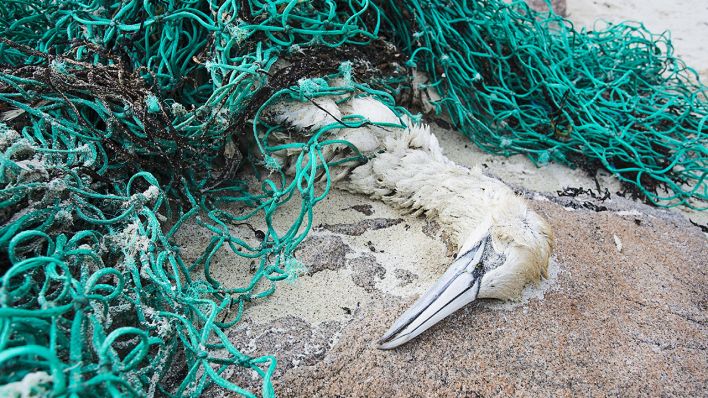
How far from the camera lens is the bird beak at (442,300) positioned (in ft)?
5.81

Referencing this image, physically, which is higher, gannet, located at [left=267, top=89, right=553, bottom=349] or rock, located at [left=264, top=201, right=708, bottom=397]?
gannet, located at [left=267, top=89, right=553, bottom=349]

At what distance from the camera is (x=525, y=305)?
1956mm

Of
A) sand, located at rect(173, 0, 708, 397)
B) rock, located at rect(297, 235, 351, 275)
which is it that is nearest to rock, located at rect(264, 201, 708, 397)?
sand, located at rect(173, 0, 708, 397)

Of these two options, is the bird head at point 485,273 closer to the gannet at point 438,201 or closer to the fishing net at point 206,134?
the gannet at point 438,201

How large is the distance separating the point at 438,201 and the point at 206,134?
101 centimetres

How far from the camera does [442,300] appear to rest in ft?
5.99

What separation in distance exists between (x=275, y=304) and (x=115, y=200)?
2.19ft

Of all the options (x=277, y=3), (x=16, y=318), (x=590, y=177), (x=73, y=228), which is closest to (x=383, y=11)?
(x=277, y=3)

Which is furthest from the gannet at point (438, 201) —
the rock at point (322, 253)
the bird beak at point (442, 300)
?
the rock at point (322, 253)

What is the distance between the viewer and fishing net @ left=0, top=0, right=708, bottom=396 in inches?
60.0

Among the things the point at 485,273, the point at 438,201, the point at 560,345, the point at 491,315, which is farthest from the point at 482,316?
the point at 438,201

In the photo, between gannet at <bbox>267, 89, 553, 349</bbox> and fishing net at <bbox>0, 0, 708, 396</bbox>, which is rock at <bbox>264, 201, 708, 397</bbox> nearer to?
gannet at <bbox>267, 89, 553, 349</bbox>

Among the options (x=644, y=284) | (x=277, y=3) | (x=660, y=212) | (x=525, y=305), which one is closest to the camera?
(x=525, y=305)

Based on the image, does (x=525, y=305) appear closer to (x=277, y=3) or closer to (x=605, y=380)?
(x=605, y=380)
